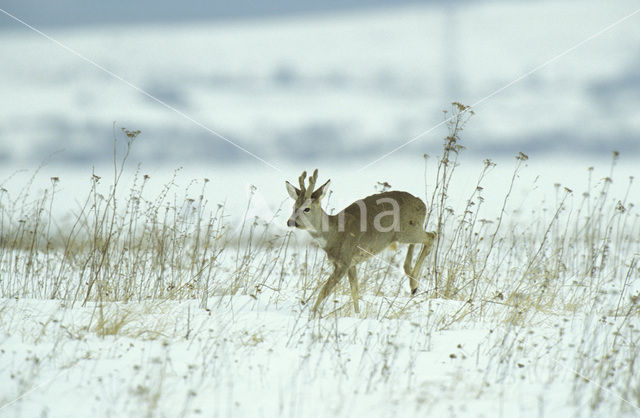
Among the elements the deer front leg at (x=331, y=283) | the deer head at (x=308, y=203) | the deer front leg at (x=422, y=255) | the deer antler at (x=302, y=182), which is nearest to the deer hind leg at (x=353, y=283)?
the deer front leg at (x=331, y=283)

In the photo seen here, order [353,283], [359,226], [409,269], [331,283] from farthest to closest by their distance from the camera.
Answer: [409,269] < [359,226] < [353,283] < [331,283]

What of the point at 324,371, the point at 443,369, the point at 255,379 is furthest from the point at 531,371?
the point at 255,379

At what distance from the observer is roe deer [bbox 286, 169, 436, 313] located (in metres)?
7.71

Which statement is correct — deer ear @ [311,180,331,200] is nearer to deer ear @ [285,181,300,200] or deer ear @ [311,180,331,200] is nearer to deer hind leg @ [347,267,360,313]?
deer ear @ [285,181,300,200]

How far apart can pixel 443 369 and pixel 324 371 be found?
38.9 inches

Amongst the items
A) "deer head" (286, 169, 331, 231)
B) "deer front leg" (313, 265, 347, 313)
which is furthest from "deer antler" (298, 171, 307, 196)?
"deer front leg" (313, 265, 347, 313)

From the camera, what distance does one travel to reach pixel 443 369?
4.74 meters

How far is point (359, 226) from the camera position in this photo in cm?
812

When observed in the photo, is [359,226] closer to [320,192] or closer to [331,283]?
[320,192]

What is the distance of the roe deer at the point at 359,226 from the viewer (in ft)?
25.3

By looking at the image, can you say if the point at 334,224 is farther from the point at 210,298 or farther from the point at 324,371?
the point at 324,371

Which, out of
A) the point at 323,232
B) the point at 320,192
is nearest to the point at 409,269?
the point at 323,232

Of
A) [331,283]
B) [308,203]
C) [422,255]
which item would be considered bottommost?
[331,283]

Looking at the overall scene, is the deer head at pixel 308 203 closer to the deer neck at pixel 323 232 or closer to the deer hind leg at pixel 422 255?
the deer neck at pixel 323 232
